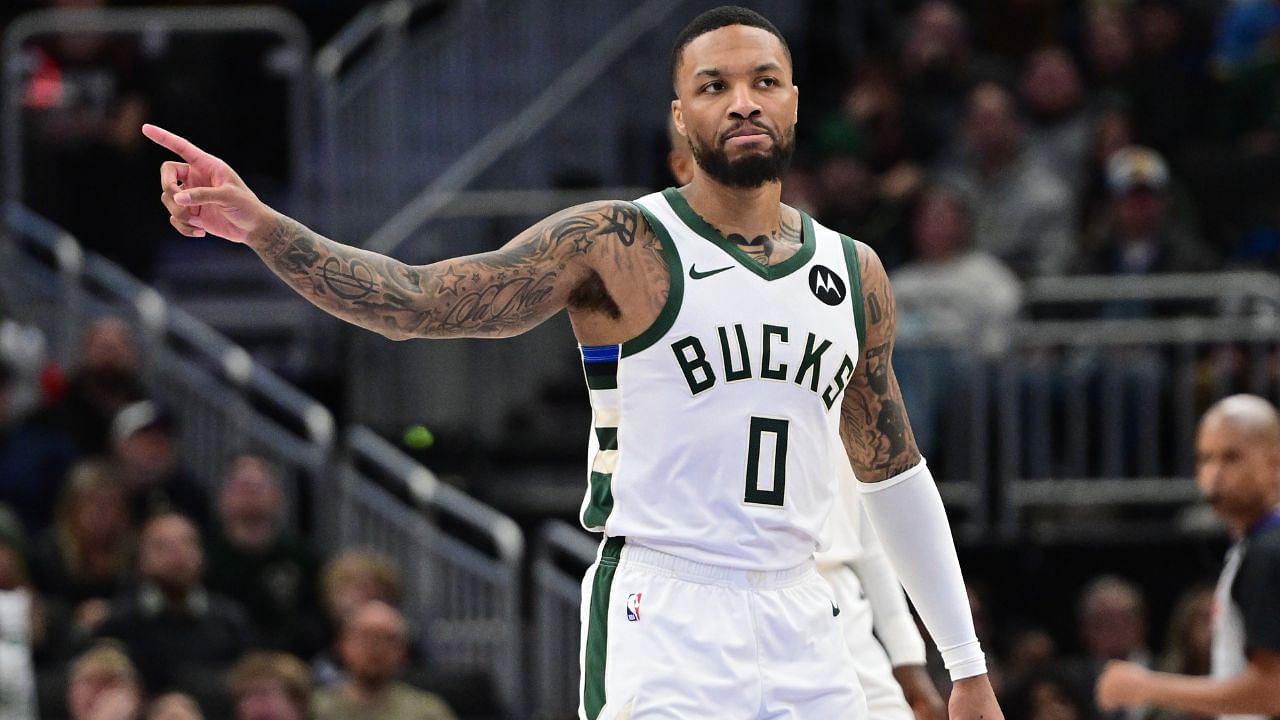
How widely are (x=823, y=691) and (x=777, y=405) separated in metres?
0.70

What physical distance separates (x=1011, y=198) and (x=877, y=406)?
824cm

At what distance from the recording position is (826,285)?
5293 mm

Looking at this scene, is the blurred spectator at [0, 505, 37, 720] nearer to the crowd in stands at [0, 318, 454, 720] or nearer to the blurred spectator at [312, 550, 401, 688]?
the crowd in stands at [0, 318, 454, 720]

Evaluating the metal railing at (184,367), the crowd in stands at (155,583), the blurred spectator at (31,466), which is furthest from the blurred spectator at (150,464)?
the metal railing at (184,367)

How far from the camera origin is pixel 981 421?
39.4 ft

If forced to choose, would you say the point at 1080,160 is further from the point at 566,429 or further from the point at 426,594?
the point at 426,594

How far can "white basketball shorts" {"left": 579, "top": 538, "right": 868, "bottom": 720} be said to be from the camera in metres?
4.95

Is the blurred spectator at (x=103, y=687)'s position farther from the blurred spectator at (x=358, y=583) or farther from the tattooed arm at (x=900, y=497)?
the tattooed arm at (x=900, y=497)

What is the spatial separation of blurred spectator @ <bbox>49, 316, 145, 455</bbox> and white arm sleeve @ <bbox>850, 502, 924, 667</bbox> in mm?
6881

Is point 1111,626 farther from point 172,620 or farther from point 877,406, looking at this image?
point 877,406

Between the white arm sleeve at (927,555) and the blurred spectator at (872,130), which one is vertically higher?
the blurred spectator at (872,130)

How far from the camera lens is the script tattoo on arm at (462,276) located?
4.87 meters

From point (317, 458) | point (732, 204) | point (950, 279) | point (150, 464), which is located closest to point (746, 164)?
point (732, 204)

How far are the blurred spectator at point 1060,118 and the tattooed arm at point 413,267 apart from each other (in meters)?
9.18
